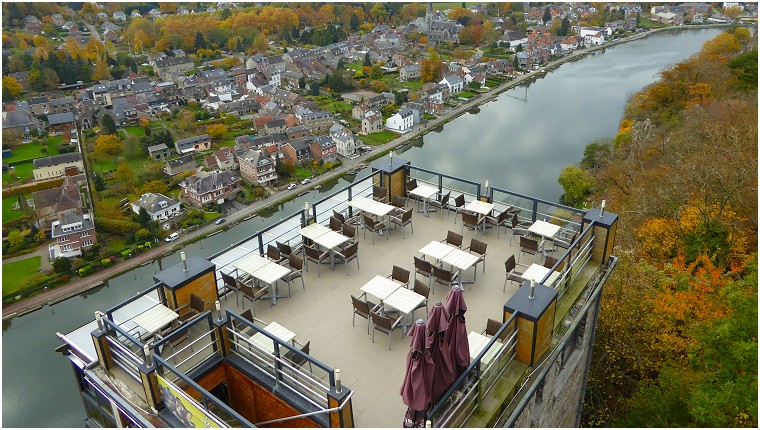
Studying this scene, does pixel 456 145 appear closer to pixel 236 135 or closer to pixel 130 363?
pixel 236 135

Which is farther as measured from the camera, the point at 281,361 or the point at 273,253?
the point at 273,253

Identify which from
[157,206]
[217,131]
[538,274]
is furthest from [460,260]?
[217,131]

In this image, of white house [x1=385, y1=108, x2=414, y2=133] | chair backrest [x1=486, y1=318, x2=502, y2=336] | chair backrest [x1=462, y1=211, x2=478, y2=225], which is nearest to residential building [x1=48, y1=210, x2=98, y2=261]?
white house [x1=385, y1=108, x2=414, y2=133]

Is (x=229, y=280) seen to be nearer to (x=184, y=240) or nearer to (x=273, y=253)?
(x=273, y=253)

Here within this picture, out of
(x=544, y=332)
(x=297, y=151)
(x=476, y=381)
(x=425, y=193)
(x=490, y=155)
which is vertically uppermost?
(x=425, y=193)

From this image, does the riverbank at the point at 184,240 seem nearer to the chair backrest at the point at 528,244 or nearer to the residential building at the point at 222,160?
the residential building at the point at 222,160

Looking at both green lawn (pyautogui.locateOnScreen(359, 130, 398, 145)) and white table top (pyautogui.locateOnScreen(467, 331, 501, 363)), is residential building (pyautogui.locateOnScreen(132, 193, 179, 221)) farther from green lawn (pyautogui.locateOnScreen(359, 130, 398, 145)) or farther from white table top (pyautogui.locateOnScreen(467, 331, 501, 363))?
white table top (pyautogui.locateOnScreen(467, 331, 501, 363))
